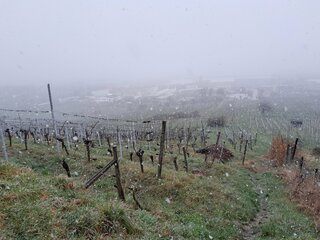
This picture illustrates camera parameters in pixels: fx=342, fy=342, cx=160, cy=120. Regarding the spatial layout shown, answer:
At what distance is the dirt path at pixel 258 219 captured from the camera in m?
15.8

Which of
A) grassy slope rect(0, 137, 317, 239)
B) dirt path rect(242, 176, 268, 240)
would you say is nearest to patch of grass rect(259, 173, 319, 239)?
grassy slope rect(0, 137, 317, 239)

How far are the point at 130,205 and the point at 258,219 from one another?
7.85 metres

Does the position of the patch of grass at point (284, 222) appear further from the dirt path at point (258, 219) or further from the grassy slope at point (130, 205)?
the dirt path at point (258, 219)

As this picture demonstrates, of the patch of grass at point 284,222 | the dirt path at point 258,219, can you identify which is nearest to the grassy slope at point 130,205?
the patch of grass at point 284,222

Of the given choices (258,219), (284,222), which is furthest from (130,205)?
(284,222)

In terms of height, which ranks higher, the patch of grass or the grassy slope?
the grassy slope

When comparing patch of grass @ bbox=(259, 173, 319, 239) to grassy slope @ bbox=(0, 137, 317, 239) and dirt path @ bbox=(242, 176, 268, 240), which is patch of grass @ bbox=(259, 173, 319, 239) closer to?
grassy slope @ bbox=(0, 137, 317, 239)

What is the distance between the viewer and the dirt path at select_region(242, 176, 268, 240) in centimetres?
1582

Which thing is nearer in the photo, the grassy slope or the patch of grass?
the grassy slope

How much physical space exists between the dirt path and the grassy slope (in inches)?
12.6

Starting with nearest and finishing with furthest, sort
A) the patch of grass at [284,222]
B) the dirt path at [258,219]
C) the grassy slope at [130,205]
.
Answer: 1. the grassy slope at [130,205]
2. the patch of grass at [284,222]
3. the dirt path at [258,219]

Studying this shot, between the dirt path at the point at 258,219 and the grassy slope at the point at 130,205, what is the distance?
1.05 ft

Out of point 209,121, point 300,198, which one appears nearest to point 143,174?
point 300,198

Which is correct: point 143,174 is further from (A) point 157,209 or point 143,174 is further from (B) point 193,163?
(B) point 193,163
